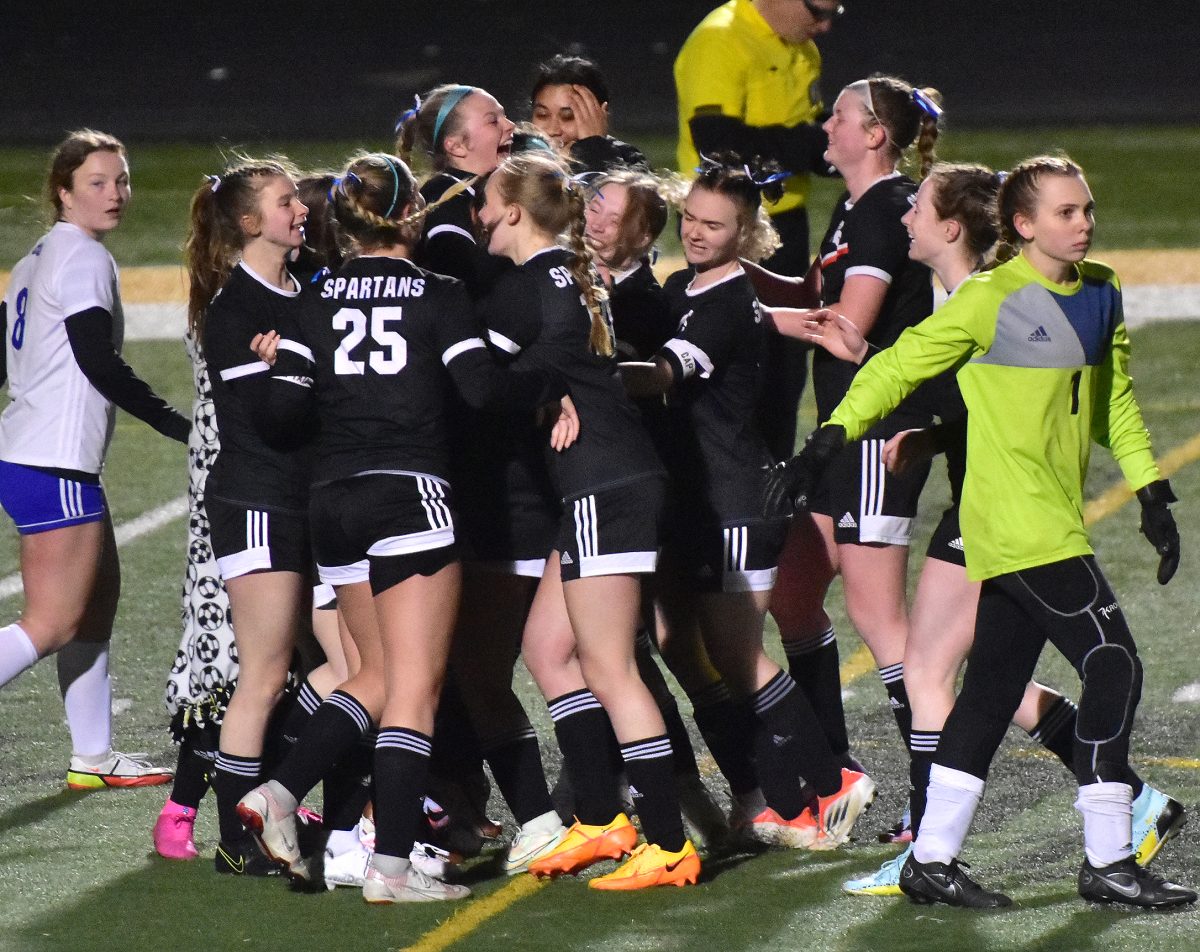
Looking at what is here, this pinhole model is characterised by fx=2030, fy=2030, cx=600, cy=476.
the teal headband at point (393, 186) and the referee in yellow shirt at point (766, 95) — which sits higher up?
the referee in yellow shirt at point (766, 95)

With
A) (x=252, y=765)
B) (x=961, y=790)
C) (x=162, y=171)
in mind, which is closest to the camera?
(x=961, y=790)

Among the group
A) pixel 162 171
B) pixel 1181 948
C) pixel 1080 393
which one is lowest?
pixel 1181 948

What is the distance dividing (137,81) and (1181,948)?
892 inches

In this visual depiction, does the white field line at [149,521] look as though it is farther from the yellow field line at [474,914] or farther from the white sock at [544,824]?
the yellow field line at [474,914]

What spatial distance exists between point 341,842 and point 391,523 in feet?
2.69

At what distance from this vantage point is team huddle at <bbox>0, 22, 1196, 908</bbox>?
4.36 m

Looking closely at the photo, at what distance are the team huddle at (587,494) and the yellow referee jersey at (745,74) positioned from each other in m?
1.24

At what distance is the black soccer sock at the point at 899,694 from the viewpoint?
16.8 feet

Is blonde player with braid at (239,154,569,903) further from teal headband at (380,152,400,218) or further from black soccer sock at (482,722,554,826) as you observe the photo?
black soccer sock at (482,722,554,826)

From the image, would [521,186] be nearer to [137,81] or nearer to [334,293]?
[334,293]

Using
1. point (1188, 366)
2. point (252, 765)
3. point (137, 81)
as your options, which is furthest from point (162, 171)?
point (252, 765)

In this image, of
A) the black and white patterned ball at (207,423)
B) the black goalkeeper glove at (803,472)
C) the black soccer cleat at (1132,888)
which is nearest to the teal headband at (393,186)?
the black and white patterned ball at (207,423)

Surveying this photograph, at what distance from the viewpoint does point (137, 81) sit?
24906 millimetres

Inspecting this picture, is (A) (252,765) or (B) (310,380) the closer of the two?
(B) (310,380)
